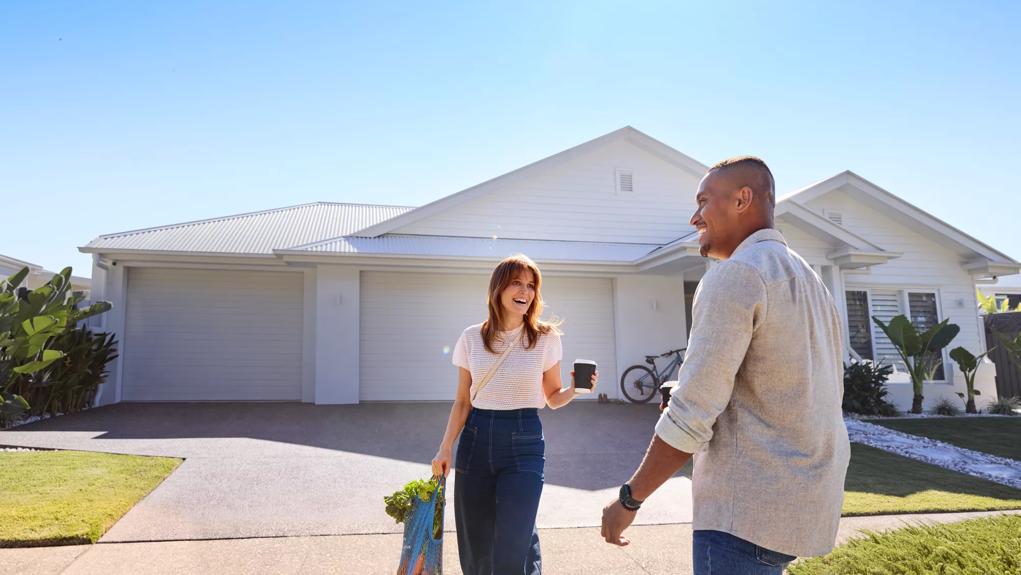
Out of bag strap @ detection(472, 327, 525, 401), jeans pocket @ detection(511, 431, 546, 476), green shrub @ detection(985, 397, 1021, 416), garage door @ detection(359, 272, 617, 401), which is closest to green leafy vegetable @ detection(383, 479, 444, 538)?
jeans pocket @ detection(511, 431, 546, 476)

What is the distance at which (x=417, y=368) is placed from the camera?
1136cm

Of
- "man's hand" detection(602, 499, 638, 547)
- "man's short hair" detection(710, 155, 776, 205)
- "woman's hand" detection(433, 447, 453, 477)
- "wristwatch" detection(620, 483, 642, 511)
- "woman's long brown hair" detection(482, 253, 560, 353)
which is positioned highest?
"man's short hair" detection(710, 155, 776, 205)

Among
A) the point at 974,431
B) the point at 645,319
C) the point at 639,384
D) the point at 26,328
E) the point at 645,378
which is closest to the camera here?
the point at 26,328

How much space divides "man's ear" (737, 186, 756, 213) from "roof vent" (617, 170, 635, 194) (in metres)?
11.9

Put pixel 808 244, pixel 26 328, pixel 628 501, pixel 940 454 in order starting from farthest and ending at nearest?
pixel 808 244
pixel 940 454
pixel 26 328
pixel 628 501

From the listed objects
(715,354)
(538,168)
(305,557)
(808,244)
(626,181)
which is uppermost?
(538,168)

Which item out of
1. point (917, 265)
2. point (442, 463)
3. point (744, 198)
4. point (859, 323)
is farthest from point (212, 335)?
point (917, 265)

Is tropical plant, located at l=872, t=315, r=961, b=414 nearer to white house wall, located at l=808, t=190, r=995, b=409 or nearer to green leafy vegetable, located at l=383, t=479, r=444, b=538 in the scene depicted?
white house wall, located at l=808, t=190, r=995, b=409

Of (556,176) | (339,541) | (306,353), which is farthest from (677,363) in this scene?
(339,541)

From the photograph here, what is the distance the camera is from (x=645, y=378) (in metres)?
11.7

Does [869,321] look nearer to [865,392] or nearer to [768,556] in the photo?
[865,392]

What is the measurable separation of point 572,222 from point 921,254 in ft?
26.6

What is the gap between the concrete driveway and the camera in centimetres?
443

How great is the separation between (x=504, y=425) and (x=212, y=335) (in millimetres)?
11003
